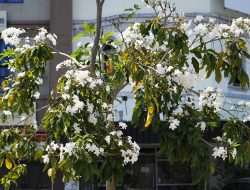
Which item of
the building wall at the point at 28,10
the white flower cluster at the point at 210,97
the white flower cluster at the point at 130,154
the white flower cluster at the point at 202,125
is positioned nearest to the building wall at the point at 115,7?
the building wall at the point at 28,10

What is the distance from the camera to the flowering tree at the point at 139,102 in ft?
20.0

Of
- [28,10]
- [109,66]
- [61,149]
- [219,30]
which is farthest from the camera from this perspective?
[28,10]

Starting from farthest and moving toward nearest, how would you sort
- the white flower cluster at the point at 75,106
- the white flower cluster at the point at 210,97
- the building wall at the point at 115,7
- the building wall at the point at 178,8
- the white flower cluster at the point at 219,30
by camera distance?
1. the building wall at the point at 115,7
2. the building wall at the point at 178,8
3. the white flower cluster at the point at 210,97
4. the white flower cluster at the point at 219,30
5. the white flower cluster at the point at 75,106

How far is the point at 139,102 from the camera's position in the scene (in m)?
6.23

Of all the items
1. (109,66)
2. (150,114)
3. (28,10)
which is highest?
(28,10)

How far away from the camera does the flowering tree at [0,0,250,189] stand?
20.0ft

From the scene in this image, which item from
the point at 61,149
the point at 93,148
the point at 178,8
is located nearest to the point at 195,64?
the point at 93,148

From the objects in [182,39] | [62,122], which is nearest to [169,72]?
[182,39]

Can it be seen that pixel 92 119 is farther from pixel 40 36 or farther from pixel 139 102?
pixel 40 36

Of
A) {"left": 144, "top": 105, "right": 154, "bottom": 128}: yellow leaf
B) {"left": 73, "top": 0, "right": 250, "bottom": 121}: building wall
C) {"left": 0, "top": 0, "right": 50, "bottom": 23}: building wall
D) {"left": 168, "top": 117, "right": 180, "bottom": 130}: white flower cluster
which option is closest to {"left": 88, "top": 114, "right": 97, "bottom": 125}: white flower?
{"left": 144, "top": 105, "right": 154, "bottom": 128}: yellow leaf

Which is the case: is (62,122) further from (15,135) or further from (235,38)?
(235,38)

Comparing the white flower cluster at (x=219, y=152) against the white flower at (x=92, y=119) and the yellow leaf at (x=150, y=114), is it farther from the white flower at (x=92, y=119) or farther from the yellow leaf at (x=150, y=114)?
the white flower at (x=92, y=119)

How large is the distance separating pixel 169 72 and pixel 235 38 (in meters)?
1.00

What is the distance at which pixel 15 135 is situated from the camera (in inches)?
277
